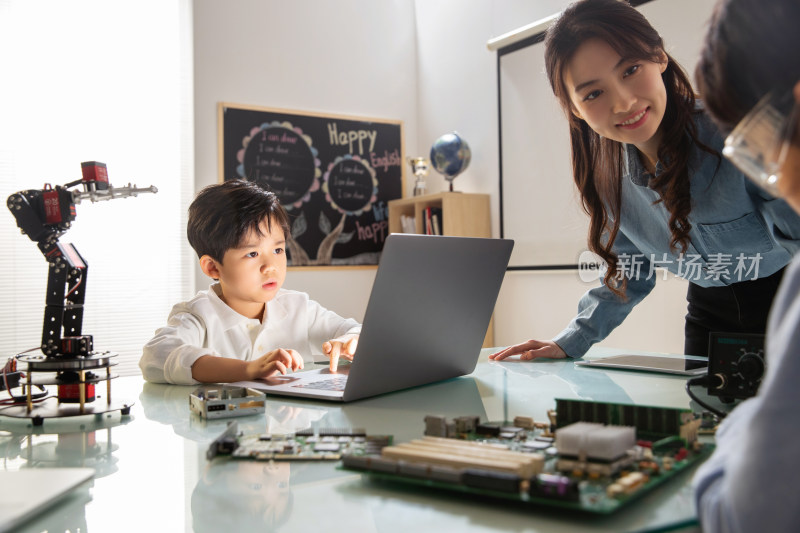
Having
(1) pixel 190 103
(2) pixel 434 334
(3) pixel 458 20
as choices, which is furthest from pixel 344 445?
(3) pixel 458 20

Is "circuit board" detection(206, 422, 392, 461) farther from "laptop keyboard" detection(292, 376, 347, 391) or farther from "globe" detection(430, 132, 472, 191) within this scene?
"globe" detection(430, 132, 472, 191)

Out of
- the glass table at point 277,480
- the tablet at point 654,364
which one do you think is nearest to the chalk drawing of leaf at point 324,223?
the tablet at point 654,364

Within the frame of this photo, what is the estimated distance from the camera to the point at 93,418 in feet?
3.28

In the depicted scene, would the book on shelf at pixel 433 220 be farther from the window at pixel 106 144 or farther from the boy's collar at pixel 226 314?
the boy's collar at pixel 226 314

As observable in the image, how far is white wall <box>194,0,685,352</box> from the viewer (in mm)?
3934

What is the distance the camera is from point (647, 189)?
58.1 inches

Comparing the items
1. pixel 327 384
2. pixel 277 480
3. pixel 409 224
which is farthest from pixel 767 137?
pixel 409 224

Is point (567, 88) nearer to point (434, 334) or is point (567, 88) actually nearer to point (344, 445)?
point (434, 334)

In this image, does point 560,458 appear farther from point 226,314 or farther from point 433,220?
point 433,220

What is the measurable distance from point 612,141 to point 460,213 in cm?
246

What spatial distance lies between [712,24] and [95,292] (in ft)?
11.6

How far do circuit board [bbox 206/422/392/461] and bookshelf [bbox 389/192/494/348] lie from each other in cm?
312

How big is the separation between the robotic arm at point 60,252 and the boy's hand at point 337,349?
48 centimetres

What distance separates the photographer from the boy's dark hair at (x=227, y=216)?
61.9 inches
